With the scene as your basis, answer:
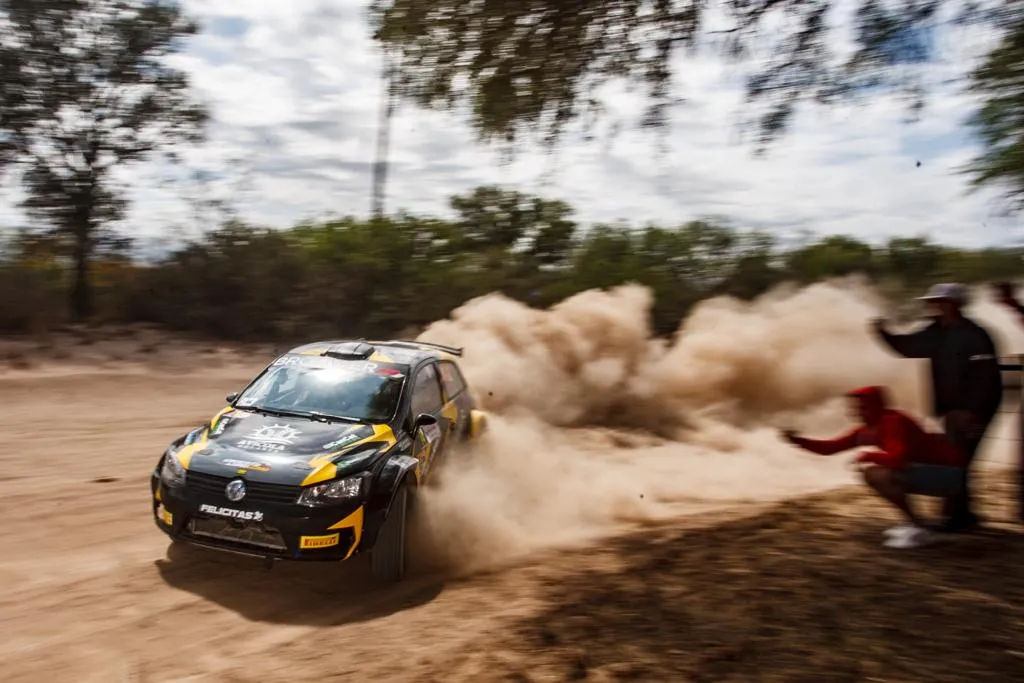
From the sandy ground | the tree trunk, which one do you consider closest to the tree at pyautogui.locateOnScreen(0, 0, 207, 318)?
the tree trunk

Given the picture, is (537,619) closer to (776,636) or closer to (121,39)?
(776,636)

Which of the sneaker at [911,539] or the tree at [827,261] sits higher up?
the tree at [827,261]

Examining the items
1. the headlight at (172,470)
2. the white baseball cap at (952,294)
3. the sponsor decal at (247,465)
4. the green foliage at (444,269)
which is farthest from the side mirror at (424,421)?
the green foliage at (444,269)

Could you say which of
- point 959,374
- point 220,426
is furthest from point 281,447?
point 959,374

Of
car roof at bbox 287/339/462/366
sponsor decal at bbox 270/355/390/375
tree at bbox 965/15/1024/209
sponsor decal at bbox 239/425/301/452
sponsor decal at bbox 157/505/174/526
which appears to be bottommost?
sponsor decal at bbox 157/505/174/526

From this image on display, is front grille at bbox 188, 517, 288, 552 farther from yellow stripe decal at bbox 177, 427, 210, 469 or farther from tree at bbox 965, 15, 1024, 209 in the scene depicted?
tree at bbox 965, 15, 1024, 209

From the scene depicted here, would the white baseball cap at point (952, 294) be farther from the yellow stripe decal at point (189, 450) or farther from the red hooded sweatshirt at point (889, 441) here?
the yellow stripe decal at point (189, 450)

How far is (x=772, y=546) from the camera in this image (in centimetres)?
680

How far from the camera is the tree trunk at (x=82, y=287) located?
17.7 meters

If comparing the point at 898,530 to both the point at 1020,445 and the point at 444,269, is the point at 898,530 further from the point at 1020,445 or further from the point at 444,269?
the point at 444,269

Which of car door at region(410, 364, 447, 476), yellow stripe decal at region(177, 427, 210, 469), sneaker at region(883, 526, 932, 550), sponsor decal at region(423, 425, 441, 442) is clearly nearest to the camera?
yellow stripe decal at region(177, 427, 210, 469)

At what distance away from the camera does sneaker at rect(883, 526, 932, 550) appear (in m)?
6.49

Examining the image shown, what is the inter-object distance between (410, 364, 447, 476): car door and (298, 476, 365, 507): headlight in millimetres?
802

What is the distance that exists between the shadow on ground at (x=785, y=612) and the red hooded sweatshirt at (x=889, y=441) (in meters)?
0.65
